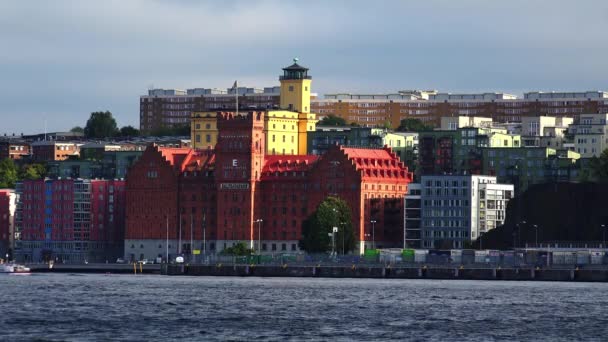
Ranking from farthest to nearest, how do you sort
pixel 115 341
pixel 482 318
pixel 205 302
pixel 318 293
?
pixel 318 293 < pixel 205 302 < pixel 482 318 < pixel 115 341

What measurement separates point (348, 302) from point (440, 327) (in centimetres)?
2844

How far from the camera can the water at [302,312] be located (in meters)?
129

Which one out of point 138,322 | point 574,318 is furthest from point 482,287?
point 138,322

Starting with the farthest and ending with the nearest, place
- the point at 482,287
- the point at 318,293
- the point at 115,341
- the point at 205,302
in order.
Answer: the point at 482,287 < the point at 318,293 < the point at 205,302 < the point at 115,341

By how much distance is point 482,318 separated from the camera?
145375mm

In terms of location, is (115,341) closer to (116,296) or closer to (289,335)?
(289,335)

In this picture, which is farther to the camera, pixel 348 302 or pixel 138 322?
pixel 348 302

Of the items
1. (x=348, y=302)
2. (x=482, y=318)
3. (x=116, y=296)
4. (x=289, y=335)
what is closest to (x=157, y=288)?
(x=116, y=296)

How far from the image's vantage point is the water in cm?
12900

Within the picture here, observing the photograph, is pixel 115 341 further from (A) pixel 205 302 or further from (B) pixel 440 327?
(A) pixel 205 302

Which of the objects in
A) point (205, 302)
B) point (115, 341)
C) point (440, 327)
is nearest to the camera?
point (115, 341)

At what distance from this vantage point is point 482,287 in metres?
195

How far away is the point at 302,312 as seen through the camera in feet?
494

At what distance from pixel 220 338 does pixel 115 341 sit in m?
7.04
